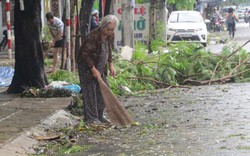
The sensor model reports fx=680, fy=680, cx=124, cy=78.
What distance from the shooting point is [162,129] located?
10141 mm

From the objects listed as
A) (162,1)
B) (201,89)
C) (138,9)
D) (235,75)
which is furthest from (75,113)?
(162,1)

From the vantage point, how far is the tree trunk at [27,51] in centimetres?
1387

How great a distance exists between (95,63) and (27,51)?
3.75 metres

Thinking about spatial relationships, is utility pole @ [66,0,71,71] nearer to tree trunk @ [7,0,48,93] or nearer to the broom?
tree trunk @ [7,0,48,93]

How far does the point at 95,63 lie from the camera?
1051cm

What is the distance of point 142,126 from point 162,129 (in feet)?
1.46

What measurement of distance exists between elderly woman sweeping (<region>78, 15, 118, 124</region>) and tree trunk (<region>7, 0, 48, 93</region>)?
3.49 meters

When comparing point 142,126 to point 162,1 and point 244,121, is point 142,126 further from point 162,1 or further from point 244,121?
point 162,1

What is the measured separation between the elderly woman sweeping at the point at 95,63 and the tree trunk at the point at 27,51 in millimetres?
3494

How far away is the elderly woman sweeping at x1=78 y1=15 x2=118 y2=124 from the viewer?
1030 cm

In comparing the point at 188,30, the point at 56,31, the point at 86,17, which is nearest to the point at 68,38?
the point at 86,17

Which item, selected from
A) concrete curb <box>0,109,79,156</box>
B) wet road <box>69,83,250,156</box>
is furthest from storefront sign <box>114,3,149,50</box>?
concrete curb <box>0,109,79,156</box>

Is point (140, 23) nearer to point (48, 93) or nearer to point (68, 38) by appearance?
point (68, 38)

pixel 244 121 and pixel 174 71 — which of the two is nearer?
pixel 244 121
